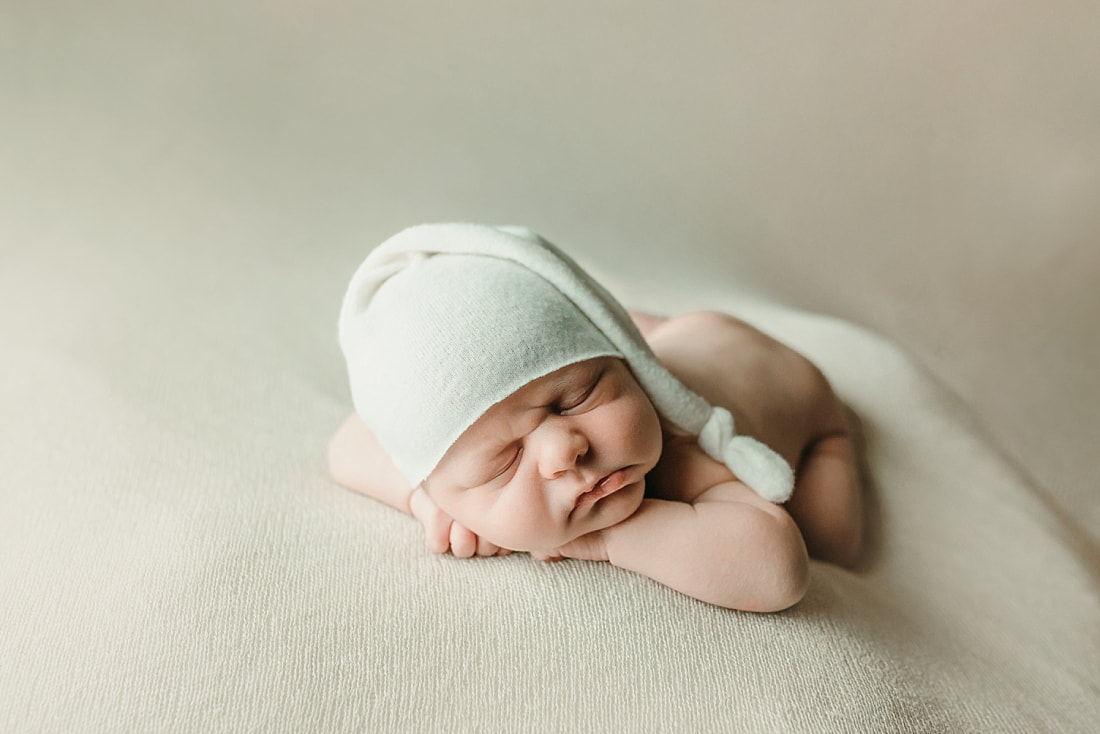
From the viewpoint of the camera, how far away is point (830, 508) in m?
1.14

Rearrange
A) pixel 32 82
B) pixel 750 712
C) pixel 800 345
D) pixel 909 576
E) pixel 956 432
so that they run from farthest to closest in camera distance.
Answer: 1. pixel 32 82
2. pixel 800 345
3. pixel 956 432
4. pixel 909 576
5. pixel 750 712

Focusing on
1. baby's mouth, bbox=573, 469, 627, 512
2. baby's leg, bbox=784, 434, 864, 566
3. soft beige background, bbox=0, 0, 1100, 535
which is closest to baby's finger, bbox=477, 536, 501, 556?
baby's mouth, bbox=573, 469, 627, 512

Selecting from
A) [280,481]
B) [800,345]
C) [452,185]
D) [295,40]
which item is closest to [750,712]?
[280,481]

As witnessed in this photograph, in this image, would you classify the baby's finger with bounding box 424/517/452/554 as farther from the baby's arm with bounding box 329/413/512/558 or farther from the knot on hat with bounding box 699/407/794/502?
the knot on hat with bounding box 699/407/794/502

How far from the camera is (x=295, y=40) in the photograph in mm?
1802

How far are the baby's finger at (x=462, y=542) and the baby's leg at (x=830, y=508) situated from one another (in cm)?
42

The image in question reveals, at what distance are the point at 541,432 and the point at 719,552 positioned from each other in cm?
21

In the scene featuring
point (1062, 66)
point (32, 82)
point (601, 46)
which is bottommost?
point (32, 82)

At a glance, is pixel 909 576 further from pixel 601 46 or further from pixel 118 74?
pixel 118 74

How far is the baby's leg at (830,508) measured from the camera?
1.13m

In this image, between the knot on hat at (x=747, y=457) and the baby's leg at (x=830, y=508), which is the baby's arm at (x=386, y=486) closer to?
the knot on hat at (x=747, y=457)

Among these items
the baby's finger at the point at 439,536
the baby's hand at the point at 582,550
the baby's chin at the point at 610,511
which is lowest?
the baby's finger at the point at 439,536

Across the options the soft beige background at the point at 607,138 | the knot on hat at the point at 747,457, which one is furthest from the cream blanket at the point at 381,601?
the soft beige background at the point at 607,138

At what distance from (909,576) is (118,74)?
5.35 feet
